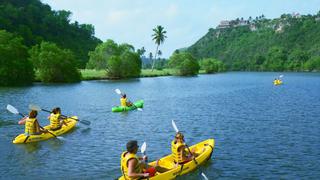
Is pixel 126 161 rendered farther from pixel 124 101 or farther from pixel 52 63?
pixel 52 63

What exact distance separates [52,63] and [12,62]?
1342cm

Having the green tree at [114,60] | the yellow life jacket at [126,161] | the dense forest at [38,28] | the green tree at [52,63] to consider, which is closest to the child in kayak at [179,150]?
the yellow life jacket at [126,161]

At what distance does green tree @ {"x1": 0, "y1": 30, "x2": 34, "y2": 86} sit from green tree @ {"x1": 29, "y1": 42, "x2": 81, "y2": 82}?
8170 millimetres

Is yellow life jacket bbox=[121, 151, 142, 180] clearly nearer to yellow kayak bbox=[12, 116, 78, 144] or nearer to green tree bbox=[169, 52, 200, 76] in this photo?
yellow kayak bbox=[12, 116, 78, 144]

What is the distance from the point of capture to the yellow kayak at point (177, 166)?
18.0 metres

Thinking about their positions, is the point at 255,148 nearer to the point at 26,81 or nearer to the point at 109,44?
the point at 26,81

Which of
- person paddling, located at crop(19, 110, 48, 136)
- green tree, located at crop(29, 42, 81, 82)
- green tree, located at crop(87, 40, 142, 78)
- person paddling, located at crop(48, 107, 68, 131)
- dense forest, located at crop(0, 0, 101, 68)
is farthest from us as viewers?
dense forest, located at crop(0, 0, 101, 68)

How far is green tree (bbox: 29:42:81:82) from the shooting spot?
279 ft

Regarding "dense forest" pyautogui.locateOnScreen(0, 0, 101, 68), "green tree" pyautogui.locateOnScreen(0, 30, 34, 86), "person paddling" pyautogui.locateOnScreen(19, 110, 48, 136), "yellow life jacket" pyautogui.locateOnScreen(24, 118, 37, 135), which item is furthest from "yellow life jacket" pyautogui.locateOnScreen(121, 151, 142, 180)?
"dense forest" pyautogui.locateOnScreen(0, 0, 101, 68)

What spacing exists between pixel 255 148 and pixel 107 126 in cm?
1317

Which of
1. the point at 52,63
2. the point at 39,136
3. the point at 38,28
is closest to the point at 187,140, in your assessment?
the point at 39,136

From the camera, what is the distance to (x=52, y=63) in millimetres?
85188

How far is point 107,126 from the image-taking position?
110ft

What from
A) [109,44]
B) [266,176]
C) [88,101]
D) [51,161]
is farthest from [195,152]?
[109,44]
